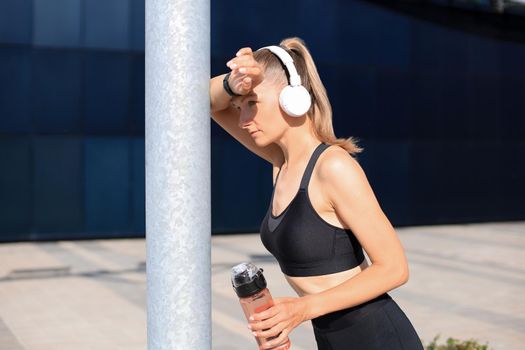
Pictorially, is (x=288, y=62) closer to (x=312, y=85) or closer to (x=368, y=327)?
(x=312, y=85)

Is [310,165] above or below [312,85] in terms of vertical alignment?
below

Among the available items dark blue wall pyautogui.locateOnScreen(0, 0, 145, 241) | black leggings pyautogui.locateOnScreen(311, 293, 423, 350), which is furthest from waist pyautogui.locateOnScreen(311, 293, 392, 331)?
dark blue wall pyautogui.locateOnScreen(0, 0, 145, 241)

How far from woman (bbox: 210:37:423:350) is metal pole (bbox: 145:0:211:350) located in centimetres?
27

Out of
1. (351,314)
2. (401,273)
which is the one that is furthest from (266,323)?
(351,314)

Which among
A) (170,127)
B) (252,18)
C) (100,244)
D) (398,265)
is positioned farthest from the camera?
(252,18)

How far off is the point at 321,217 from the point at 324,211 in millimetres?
19

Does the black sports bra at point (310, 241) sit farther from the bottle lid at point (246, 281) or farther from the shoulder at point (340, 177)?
the bottle lid at point (246, 281)

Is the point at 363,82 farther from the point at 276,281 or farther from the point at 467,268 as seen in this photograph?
the point at 276,281

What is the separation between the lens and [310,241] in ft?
7.97

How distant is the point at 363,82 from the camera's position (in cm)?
1883

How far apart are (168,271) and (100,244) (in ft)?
47.8

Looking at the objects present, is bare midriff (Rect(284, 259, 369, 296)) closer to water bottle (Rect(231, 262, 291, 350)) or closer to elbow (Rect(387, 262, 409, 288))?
elbow (Rect(387, 262, 409, 288))

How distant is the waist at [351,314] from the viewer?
252 cm

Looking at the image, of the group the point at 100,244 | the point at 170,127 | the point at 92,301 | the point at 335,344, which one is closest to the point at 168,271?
the point at 170,127
